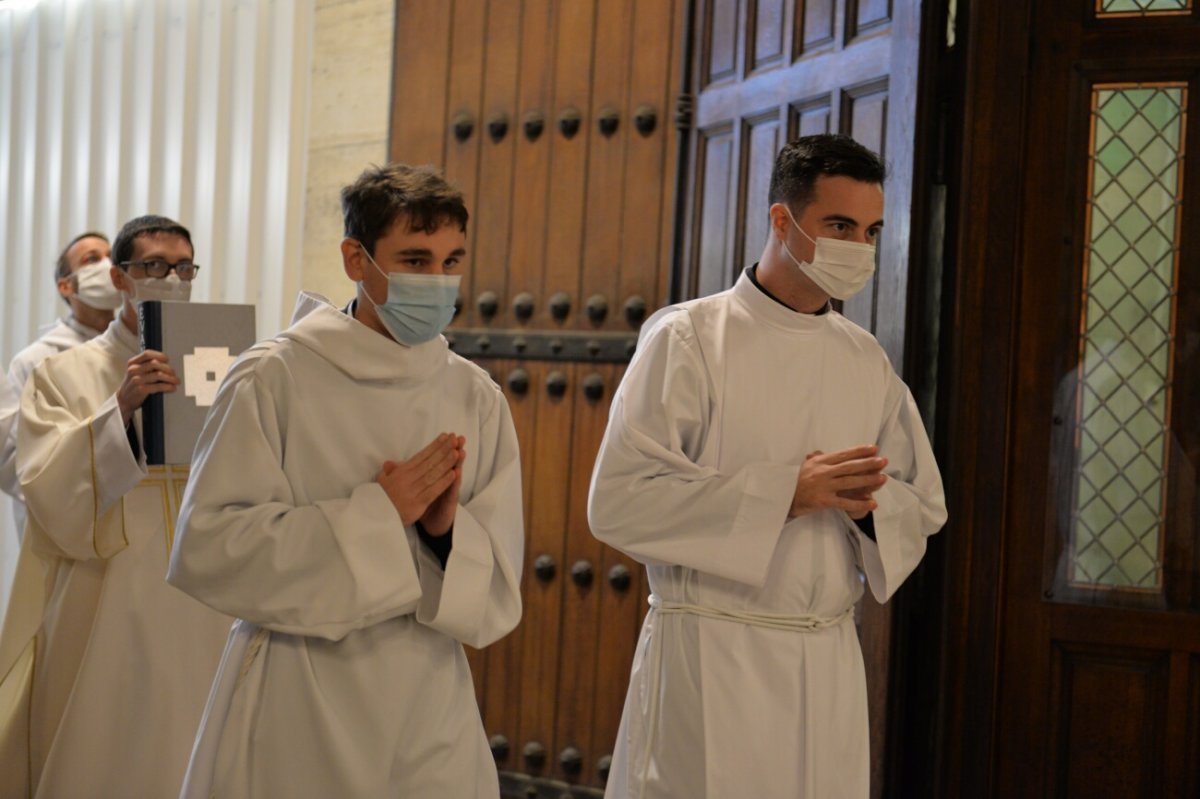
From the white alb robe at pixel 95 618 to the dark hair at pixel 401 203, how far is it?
1.39m

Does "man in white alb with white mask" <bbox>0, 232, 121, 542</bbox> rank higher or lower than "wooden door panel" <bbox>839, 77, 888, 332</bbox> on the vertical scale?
lower

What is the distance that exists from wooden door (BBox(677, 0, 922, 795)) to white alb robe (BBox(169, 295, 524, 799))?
1626mm

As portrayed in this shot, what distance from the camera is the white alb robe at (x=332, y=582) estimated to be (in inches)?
100

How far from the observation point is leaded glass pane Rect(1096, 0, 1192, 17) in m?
3.98

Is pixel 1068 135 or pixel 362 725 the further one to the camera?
pixel 1068 135

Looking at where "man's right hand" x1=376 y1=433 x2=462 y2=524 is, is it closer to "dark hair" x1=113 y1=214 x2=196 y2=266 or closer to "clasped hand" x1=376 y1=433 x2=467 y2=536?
"clasped hand" x1=376 y1=433 x2=467 y2=536

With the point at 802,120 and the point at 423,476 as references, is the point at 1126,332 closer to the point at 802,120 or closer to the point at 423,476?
the point at 802,120

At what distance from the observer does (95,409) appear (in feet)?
13.6

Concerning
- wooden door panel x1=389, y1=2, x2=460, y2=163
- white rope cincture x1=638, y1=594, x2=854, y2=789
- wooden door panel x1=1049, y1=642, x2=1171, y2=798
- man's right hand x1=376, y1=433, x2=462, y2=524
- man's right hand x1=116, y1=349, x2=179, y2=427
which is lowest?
wooden door panel x1=1049, y1=642, x2=1171, y2=798

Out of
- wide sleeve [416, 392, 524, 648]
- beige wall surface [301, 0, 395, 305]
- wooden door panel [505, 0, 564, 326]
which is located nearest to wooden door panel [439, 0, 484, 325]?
wooden door panel [505, 0, 564, 326]

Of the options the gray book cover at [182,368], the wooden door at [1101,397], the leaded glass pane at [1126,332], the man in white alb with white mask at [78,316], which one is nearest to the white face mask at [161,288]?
the gray book cover at [182,368]

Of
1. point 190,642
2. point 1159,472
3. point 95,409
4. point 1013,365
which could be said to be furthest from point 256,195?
point 1159,472

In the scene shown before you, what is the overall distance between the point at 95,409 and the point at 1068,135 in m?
2.91

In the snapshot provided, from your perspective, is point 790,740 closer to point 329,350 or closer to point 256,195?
point 329,350
